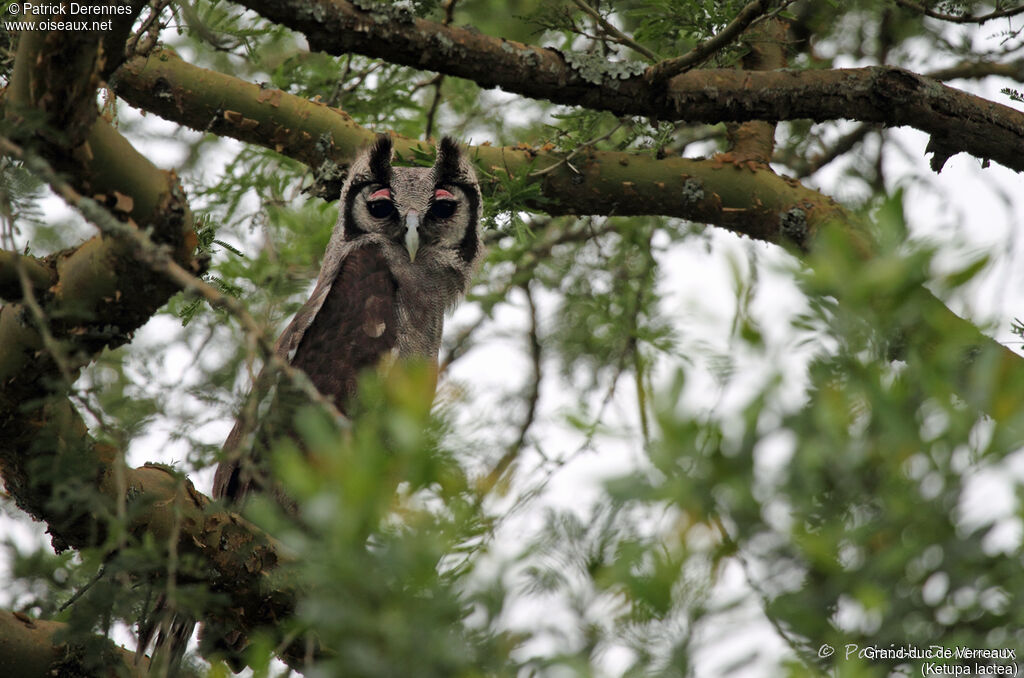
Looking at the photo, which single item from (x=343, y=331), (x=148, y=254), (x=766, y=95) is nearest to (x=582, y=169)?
(x=766, y=95)

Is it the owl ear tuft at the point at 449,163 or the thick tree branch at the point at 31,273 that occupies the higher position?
the owl ear tuft at the point at 449,163

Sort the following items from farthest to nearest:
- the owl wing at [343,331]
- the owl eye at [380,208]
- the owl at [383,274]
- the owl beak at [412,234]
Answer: the owl eye at [380,208]
the owl beak at [412,234]
the owl at [383,274]
the owl wing at [343,331]

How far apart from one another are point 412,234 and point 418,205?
9.7 inches

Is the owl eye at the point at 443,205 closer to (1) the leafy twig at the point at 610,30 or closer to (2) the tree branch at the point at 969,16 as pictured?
(1) the leafy twig at the point at 610,30

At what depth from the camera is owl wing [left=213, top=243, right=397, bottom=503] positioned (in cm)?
406

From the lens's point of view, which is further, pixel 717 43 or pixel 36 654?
pixel 717 43

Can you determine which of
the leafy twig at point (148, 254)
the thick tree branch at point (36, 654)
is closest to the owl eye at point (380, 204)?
the thick tree branch at point (36, 654)

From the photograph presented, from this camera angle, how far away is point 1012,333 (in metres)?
2.97

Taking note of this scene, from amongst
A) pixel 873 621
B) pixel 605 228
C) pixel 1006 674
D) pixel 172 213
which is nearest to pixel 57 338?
pixel 172 213

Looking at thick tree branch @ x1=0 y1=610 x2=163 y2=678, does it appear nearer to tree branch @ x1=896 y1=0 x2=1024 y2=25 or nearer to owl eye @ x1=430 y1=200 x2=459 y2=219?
owl eye @ x1=430 y1=200 x2=459 y2=219

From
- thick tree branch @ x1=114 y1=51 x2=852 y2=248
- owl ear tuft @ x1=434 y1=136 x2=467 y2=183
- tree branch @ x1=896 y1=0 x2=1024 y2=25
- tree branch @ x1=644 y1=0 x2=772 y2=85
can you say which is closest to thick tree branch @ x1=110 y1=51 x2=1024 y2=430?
thick tree branch @ x1=114 y1=51 x2=852 y2=248

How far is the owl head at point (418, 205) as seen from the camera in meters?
4.60

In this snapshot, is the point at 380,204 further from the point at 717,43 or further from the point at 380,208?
the point at 717,43

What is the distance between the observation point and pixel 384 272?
14.9 ft
